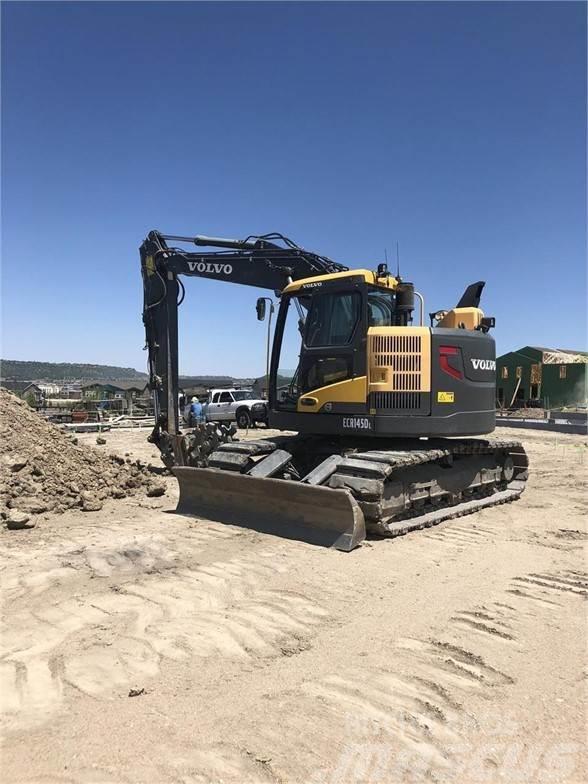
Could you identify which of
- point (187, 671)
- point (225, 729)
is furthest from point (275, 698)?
point (187, 671)

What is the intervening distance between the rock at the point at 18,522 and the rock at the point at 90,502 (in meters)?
0.97

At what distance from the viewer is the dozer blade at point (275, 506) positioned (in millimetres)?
6059

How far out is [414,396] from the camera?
283 inches

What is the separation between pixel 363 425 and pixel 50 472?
4.62 metres

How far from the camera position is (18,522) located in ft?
21.9

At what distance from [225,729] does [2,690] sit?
1303 mm

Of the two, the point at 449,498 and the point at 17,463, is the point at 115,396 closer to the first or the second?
the point at 17,463

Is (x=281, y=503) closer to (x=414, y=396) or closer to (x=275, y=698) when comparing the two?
(x=414, y=396)

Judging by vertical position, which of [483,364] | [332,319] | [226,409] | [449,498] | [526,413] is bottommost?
[449,498]

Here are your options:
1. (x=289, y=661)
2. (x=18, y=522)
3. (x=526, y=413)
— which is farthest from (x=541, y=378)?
(x=289, y=661)

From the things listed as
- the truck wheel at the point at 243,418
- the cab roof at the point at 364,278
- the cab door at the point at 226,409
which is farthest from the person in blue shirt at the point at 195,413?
the cab roof at the point at 364,278

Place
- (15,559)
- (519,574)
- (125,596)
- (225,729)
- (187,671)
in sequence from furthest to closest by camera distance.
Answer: (15,559), (519,574), (125,596), (187,671), (225,729)

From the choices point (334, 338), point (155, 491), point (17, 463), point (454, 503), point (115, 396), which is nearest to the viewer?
point (334, 338)

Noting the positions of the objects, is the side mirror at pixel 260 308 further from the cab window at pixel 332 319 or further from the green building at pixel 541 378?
the green building at pixel 541 378
